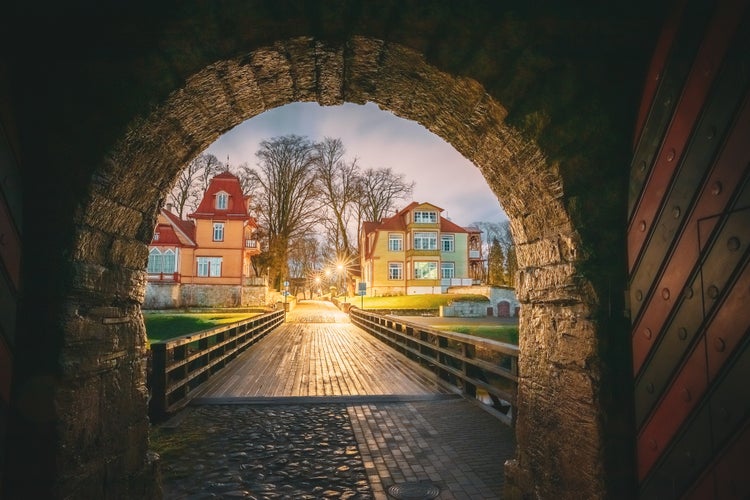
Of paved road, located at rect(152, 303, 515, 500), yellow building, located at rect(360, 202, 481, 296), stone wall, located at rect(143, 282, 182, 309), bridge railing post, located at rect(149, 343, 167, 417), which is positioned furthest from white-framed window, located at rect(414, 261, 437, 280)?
bridge railing post, located at rect(149, 343, 167, 417)

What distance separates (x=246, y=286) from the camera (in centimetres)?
3041

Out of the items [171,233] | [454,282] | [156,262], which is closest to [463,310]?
[454,282]

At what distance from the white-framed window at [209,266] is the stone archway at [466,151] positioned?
28593mm

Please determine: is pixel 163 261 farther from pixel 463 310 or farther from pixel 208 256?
pixel 463 310

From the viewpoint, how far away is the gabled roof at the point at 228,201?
3036cm

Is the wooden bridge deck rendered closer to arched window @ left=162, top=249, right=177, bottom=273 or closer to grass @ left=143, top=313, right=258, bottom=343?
grass @ left=143, top=313, right=258, bottom=343

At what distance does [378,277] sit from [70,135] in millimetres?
34691

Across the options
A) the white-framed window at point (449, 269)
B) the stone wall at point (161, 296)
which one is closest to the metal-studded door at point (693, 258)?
the stone wall at point (161, 296)

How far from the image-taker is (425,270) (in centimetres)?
3566

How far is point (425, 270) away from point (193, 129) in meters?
33.4

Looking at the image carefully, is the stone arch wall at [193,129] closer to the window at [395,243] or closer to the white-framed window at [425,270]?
the white-framed window at [425,270]

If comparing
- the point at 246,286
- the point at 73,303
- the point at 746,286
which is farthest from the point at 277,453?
the point at 246,286

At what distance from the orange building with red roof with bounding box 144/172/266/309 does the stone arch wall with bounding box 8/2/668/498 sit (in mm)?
Result: 28402

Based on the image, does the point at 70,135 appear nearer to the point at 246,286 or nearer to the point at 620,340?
the point at 620,340
